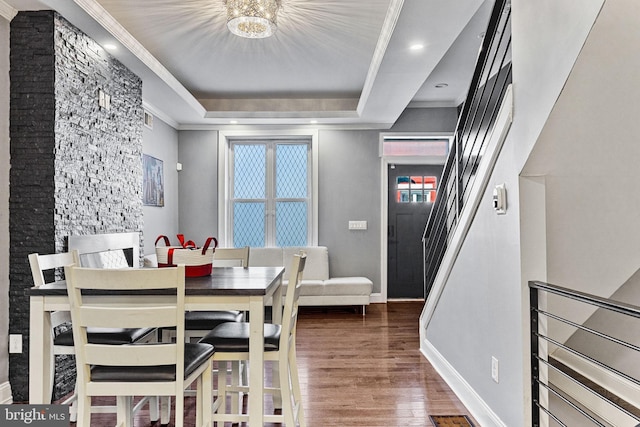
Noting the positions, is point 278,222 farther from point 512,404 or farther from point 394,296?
point 512,404

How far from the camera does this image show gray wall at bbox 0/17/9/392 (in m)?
2.93

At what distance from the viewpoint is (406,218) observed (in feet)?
21.8

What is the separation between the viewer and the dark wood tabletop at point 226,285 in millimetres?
1966

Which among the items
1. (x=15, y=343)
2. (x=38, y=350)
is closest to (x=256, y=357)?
(x=38, y=350)

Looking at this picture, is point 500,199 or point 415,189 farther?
point 415,189

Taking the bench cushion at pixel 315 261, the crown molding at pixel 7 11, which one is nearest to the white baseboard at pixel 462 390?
the bench cushion at pixel 315 261

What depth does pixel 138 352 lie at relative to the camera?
1725mm

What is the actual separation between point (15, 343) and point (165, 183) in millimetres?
3221

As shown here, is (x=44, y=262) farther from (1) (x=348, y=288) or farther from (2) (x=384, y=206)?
(2) (x=384, y=206)

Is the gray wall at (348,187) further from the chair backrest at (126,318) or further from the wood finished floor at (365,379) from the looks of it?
the chair backrest at (126,318)

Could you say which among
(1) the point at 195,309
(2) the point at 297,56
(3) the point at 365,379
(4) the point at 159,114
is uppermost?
(2) the point at 297,56

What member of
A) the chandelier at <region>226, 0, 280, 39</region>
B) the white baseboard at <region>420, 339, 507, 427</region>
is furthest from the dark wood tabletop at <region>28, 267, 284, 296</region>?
the chandelier at <region>226, 0, 280, 39</region>

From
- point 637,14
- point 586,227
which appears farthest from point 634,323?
point 637,14

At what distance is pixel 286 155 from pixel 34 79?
12.7 ft
